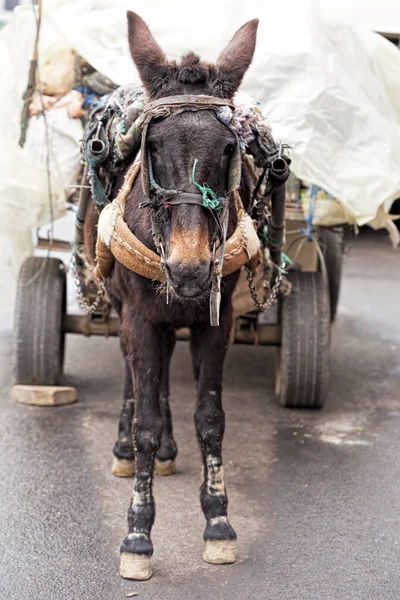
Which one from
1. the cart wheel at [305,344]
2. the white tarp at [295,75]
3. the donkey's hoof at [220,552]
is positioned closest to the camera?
the donkey's hoof at [220,552]

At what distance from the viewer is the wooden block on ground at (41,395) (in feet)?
21.0

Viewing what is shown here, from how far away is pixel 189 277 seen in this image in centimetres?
352

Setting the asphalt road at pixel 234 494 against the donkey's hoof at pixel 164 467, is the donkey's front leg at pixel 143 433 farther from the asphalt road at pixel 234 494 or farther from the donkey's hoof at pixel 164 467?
the donkey's hoof at pixel 164 467

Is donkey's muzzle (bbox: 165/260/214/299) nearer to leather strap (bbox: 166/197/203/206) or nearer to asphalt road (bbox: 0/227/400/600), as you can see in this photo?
leather strap (bbox: 166/197/203/206)

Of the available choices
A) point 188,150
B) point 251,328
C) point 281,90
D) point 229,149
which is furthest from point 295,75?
point 188,150

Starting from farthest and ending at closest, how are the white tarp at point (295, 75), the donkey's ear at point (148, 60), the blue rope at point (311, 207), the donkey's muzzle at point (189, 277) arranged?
the blue rope at point (311, 207), the white tarp at point (295, 75), the donkey's ear at point (148, 60), the donkey's muzzle at point (189, 277)

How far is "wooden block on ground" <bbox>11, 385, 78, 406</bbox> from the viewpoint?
639cm

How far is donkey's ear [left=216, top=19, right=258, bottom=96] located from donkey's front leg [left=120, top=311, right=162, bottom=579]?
46.3 inches

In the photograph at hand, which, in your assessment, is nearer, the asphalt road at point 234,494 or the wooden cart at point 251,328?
the asphalt road at point 234,494

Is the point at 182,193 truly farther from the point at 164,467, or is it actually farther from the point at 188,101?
the point at 164,467

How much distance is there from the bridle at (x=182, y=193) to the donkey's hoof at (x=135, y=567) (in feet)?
4.11

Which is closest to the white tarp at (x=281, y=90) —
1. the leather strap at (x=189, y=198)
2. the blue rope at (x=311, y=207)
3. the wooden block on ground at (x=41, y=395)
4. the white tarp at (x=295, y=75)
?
the white tarp at (x=295, y=75)

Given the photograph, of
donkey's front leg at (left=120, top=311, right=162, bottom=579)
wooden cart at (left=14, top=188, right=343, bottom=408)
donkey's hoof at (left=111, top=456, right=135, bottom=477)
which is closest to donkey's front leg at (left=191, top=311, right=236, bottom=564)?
donkey's front leg at (left=120, top=311, right=162, bottom=579)

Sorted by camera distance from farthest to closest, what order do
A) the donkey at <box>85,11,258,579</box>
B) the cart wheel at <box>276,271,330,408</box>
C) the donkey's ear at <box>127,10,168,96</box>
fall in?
the cart wheel at <box>276,271,330,408</box>
the donkey's ear at <box>127,10,168,96</box>
the donkey at <box>85,11,258,579</box>
